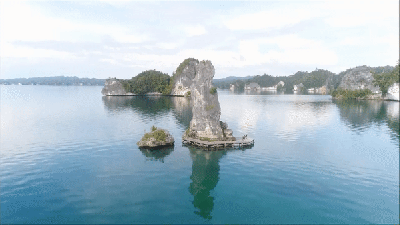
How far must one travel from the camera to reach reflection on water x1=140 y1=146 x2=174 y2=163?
49844mm

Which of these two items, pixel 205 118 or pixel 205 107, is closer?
pixel 205 118

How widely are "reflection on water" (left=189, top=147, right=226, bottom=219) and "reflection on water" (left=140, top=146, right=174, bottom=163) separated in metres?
5.05

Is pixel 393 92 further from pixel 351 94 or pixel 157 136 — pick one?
pixel 157 136

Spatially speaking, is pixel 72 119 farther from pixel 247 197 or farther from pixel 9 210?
pixel 247 197

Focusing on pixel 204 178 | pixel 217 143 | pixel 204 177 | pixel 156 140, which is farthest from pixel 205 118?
pixel 204 178

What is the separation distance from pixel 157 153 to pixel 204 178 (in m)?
16.3

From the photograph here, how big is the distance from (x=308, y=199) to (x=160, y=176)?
71.0ft

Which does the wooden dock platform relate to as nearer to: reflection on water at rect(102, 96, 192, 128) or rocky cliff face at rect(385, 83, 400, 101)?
reflection on water at rect(102, 96, 192, 128)

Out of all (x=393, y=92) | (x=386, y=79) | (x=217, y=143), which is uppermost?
(x=386, y=79)

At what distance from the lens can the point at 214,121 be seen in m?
59.5

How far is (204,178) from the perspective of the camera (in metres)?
40.1

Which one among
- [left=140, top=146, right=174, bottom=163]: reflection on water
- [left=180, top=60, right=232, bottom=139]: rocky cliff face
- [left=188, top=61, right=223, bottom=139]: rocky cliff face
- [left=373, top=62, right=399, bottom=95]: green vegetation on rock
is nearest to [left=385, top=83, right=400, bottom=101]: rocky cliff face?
[left=373, top=62, right=399, bottom=95]: green vegetation on rock

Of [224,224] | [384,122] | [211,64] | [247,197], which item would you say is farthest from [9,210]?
[384,122]

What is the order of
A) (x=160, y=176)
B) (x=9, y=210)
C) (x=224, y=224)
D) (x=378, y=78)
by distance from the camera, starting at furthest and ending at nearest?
1. (x=378, y=78)
2. (x=160, y=176)
3. (x=9, y=210)
4. (x=224, y=224)
